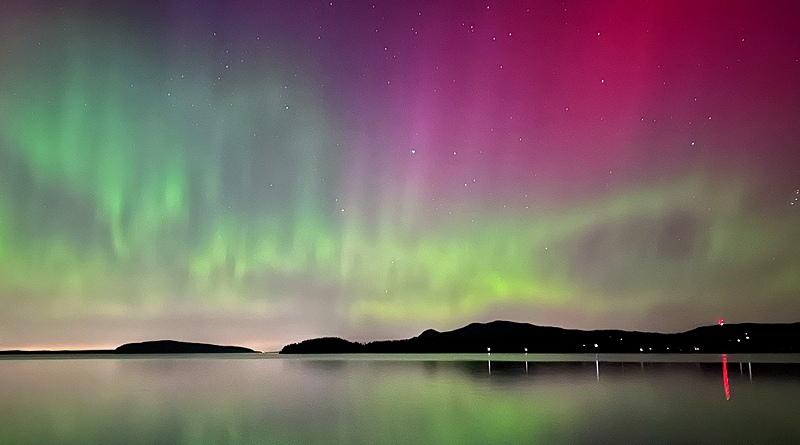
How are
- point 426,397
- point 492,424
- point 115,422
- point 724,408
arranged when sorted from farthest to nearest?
point 426,397 → point 724,408 → point 115,422 → point 492,424

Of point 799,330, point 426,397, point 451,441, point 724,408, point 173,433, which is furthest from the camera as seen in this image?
point 799,330

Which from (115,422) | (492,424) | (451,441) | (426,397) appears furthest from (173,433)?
(426,397)

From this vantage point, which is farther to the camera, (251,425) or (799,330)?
(799,330)

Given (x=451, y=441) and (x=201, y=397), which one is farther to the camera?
(x=201, y=397)

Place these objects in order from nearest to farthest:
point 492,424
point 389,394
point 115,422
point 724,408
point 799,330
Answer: point 492,424 < point 115,422 < point 724,408 < point 389,394 < point 799,330

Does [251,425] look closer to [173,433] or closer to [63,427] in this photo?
[173,433]

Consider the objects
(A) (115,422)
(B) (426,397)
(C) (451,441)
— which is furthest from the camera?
(B) (426,397)

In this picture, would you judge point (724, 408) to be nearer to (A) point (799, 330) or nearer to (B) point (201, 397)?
(B) point (201, 397)

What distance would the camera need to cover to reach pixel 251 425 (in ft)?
85.3

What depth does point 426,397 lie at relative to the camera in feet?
131

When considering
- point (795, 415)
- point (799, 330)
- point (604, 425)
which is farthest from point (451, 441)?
point (799, 330)

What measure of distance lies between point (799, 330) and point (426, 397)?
665ft

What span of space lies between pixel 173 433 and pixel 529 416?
14.9 metres

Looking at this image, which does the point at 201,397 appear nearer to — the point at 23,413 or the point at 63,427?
the point at 23,413
